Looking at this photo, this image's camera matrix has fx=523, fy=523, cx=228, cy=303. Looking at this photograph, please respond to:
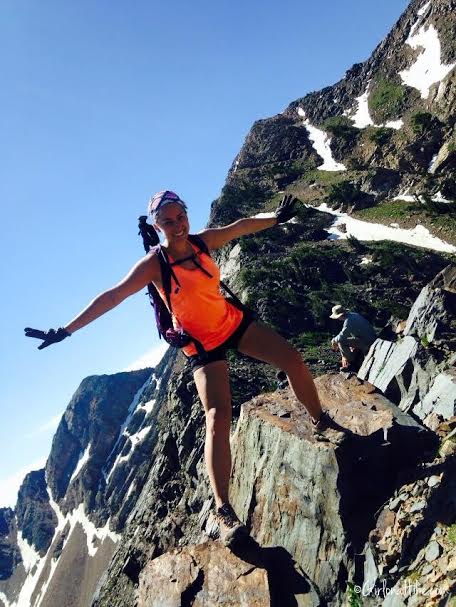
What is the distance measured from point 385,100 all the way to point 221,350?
318ft

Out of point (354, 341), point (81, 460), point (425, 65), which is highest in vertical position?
point (425, 65)

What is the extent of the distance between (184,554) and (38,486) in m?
167

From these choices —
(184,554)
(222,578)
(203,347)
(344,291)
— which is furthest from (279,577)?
(344,291)

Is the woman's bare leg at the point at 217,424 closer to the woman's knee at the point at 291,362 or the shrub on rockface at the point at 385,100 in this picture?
the woman's knee at the point at 291,362

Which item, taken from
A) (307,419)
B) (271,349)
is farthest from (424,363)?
(271,349)

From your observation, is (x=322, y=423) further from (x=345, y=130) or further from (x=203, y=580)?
(x=345, y=130)

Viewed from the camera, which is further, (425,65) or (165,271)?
(425,65)

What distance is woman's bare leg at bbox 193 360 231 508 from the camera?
586cm

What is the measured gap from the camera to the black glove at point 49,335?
5.30m

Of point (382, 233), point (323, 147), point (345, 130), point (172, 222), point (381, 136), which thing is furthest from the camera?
point (323, 147)

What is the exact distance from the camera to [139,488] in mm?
87500

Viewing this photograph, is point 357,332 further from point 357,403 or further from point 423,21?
point 423,21

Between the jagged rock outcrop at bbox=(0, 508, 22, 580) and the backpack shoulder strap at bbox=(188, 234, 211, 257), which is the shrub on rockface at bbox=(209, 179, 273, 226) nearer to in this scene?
the backpack shoulder strap at bbox=(188, 234, 211, 257)

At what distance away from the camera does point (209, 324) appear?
19.4 ft
